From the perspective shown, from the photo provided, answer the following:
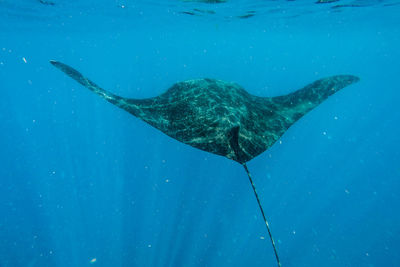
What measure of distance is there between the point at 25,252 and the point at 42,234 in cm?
133

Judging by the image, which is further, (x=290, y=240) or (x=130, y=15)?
(x=130, y=15)

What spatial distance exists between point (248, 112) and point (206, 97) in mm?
1324

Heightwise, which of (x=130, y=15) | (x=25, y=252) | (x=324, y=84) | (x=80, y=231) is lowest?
(x=25, y=252)

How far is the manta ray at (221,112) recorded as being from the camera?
530 cm

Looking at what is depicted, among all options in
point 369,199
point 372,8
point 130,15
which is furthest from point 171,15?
point 369,199

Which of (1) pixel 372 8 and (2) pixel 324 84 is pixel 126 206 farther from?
(1) pixel 372 8

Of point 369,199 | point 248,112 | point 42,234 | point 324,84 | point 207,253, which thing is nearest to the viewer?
point 248,112

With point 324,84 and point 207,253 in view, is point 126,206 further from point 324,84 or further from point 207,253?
point 324,84

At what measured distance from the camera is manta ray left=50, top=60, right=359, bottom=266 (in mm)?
5305

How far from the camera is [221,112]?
21.3ft

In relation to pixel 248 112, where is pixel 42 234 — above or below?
below

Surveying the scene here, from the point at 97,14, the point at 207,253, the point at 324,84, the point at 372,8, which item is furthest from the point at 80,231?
the point at 372,8

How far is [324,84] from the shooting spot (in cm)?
925

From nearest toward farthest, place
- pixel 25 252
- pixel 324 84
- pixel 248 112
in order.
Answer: pixel 248 112 < pixel 324 84 < pixel 25 252
